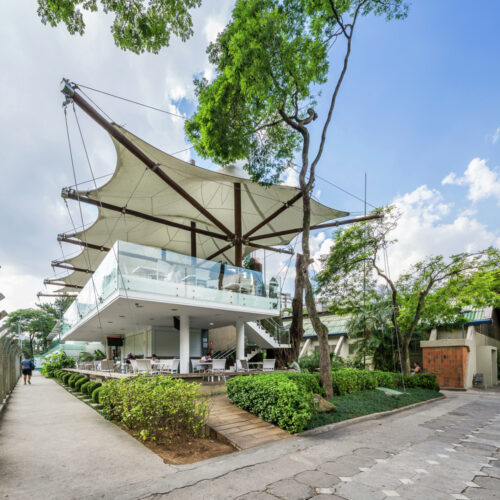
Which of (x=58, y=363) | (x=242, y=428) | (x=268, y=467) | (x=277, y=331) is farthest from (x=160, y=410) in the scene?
(x=58, y=363)

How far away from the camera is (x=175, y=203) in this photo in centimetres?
1897

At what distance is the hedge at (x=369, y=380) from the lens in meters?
11.2

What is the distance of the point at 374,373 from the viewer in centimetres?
1348

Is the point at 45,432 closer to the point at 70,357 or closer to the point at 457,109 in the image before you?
the point at 457,109

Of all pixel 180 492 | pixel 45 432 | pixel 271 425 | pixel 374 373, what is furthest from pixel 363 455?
pixel 374 373

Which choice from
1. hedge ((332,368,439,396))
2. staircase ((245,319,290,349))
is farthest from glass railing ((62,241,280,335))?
hedge ((332,368,439,396))

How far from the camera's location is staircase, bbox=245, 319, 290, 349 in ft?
63.2

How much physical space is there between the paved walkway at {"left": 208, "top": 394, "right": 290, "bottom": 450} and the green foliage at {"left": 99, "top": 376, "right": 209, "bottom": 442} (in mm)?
489

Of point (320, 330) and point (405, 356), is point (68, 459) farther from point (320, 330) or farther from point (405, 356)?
point (405, 356)

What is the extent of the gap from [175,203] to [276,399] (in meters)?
13.5

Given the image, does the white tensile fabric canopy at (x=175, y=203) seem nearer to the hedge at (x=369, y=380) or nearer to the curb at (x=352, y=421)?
the hedge at (x=369, y=380)

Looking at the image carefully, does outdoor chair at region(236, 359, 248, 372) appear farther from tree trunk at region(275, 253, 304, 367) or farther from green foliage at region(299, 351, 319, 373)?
green foliage at region(299, 351, 319, 373)

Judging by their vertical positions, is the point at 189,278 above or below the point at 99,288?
above

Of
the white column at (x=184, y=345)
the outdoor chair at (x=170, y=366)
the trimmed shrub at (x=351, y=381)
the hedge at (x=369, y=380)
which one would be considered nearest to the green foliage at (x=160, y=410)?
the outdoor chair at (x=170, y=366)
